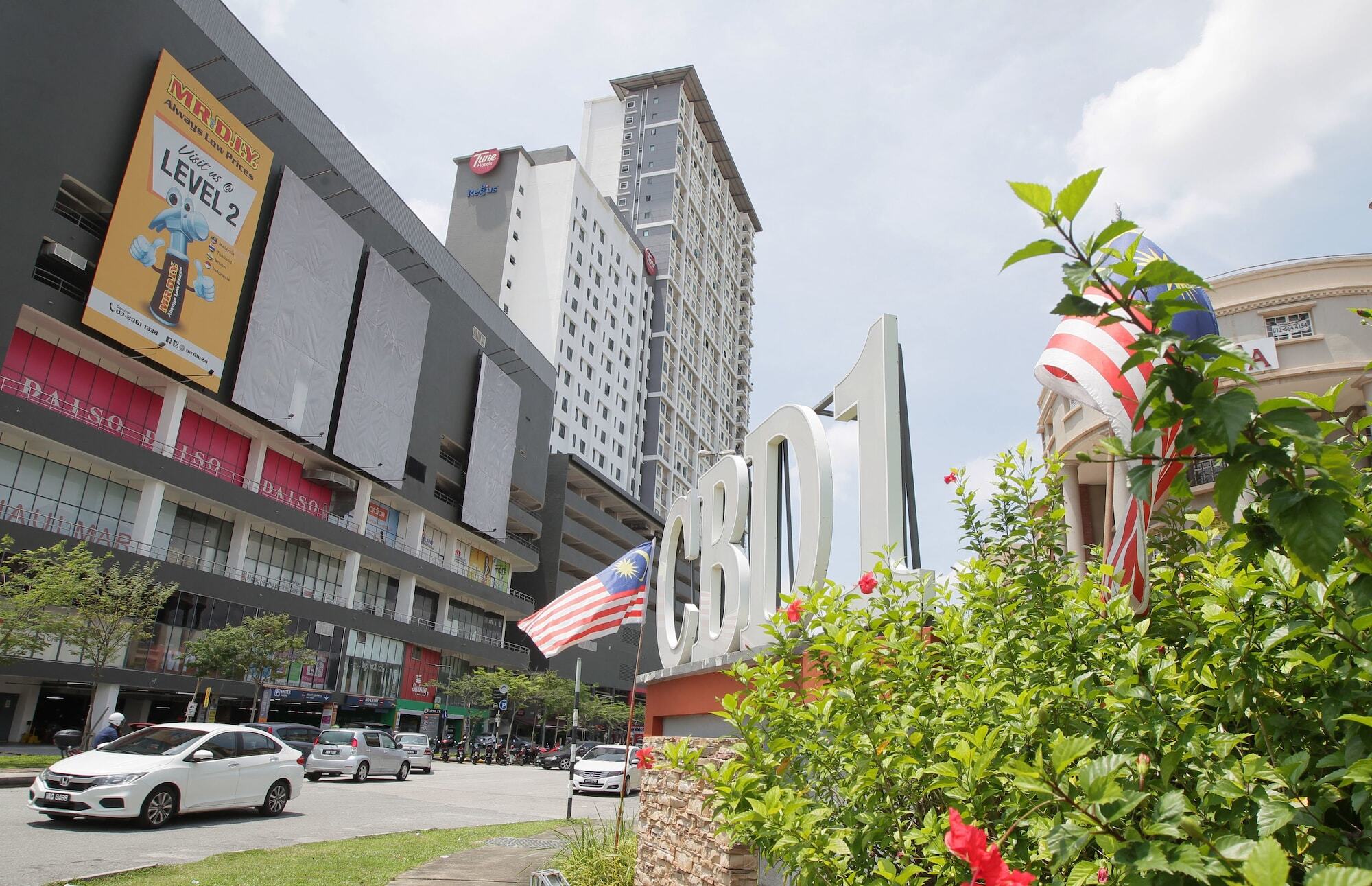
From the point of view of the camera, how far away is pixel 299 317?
3869 centimetres

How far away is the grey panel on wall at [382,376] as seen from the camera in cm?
4272

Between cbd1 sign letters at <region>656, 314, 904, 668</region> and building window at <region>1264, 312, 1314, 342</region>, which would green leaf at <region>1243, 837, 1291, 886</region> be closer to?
cbd1 sign letters at <region>656, 314, 904, 668</region>

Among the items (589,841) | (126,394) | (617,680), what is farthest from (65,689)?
(617,680)

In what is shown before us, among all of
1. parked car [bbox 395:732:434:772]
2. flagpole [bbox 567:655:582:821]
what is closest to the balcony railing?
flagpole [bbox 567:655:582:821]

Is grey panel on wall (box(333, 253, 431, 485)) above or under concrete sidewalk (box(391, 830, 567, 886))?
above

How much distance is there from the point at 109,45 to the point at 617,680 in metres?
56.0

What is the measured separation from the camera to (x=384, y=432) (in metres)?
45.0

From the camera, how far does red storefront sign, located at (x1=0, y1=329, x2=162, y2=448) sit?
29.0 metres

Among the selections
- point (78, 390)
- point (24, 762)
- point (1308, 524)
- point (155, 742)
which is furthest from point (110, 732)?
point (1308, 524)

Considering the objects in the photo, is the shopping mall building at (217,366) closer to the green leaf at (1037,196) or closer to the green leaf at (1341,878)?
the green leaf at (1037,196)

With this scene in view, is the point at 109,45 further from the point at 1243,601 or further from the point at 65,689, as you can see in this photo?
the point at 1243,601

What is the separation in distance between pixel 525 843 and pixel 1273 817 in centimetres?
1292

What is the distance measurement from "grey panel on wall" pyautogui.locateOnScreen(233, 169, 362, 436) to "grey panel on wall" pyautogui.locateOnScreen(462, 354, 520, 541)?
13616mm

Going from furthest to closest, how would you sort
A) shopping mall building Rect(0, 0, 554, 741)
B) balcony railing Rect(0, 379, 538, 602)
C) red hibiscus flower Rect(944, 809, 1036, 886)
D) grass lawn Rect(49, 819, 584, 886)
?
balcony railing Rect(0, 379, 538, 602) < shopping mall building Rect(0, 0, 554, 741) < grass lawn Rect(49, 819, 584, 886) < red hibiscus flower Rect(944, 809, 1036, 886)
